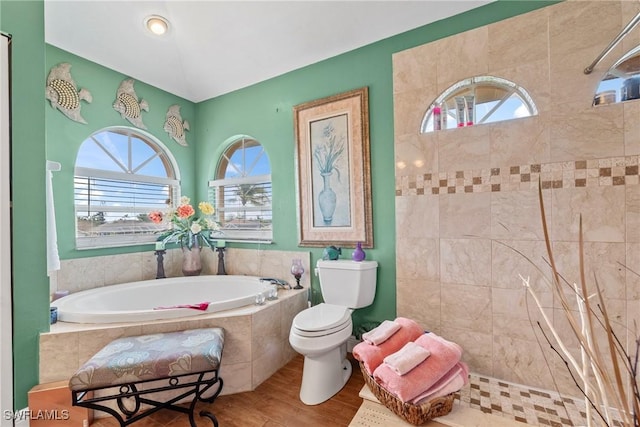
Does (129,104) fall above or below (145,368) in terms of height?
above

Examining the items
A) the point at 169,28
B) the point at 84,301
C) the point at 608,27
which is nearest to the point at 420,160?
the point at 608,27

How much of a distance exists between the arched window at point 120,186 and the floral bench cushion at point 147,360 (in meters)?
1.33

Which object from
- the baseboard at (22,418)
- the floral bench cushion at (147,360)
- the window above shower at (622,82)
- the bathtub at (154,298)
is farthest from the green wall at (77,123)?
the window above shower at (622,82)

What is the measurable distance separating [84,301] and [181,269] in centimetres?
99

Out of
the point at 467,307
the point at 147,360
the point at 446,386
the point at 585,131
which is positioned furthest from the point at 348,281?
the point at 585,131

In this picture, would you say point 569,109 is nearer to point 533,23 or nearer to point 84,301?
point 533,23

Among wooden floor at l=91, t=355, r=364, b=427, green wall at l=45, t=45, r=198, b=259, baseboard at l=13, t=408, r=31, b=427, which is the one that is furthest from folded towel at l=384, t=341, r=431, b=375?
green wall at l=45, t=45, r=198, b=259

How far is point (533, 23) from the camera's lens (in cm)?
166

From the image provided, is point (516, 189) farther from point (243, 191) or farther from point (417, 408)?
point (243, 191)

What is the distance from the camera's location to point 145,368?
1.40 m

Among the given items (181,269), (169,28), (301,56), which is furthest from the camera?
(181,269)

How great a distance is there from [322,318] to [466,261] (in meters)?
1.01

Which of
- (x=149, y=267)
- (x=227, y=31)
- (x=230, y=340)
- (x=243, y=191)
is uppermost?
(x=227, y=31)

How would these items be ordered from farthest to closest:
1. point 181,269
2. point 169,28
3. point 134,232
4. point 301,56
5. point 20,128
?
1. point 181,269
2. point 134,232
3. point 301,56
4. point 169,28
5. point 20,128
